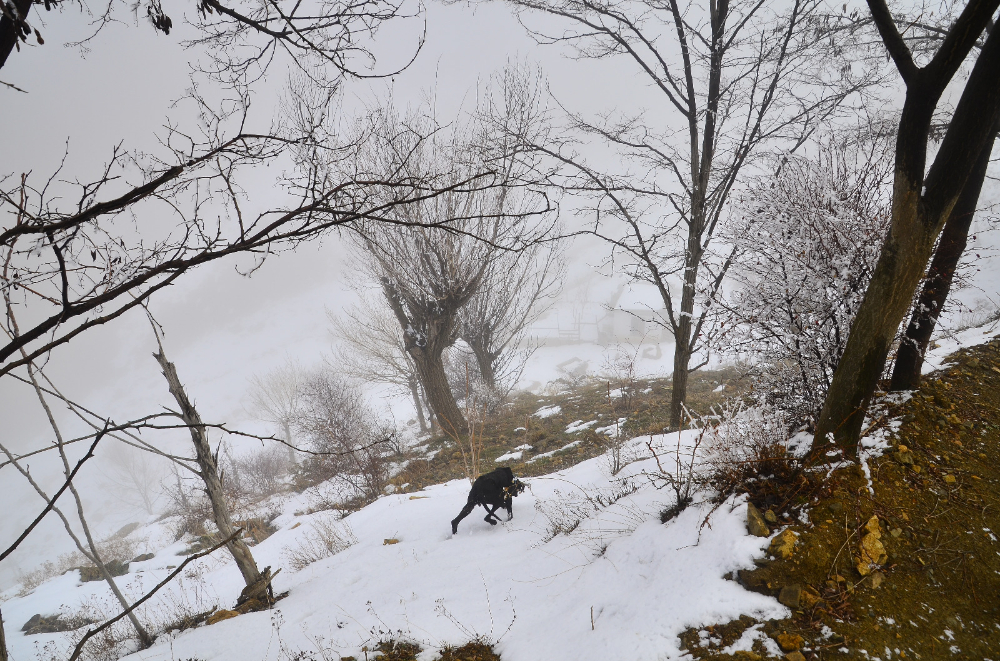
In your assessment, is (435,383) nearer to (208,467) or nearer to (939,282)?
(208,467)

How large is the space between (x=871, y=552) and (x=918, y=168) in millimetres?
1991

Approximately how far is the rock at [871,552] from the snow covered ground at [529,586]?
418 mm

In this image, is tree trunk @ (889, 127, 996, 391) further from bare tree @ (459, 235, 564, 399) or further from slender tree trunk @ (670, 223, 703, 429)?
bare tree @ (459, 235, 564, 399)

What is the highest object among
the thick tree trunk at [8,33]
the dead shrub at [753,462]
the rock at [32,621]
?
the thick tree trunk at [8,33]

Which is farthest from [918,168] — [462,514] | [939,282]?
[462,514]

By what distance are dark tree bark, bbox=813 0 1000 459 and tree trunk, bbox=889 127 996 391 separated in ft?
3.43

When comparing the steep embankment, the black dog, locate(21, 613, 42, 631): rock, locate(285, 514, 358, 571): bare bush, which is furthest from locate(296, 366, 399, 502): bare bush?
the steep embankment

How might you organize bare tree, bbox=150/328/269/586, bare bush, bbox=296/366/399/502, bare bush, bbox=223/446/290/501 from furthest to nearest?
bare bush, bbox=223/446/290/501 < bare bush, bbox=296/366/399/502 < bare tree, bbox=150/328/269/586

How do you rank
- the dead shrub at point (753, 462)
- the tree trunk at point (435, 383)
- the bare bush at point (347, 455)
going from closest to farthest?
the dead shrub at point (753, 462), the bare bush at point (347, 455), the tree trunk at point (435, 383)

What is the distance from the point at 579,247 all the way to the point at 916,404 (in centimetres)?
6369

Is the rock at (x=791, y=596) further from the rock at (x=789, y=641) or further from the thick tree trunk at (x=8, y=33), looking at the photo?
the thick tree trunk at (x=8, y=33)

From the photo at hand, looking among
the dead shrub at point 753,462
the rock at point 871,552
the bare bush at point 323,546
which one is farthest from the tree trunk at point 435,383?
the rock at point 871,552

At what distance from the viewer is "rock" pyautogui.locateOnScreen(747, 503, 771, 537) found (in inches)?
89.3

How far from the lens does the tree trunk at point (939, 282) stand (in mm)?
3041
